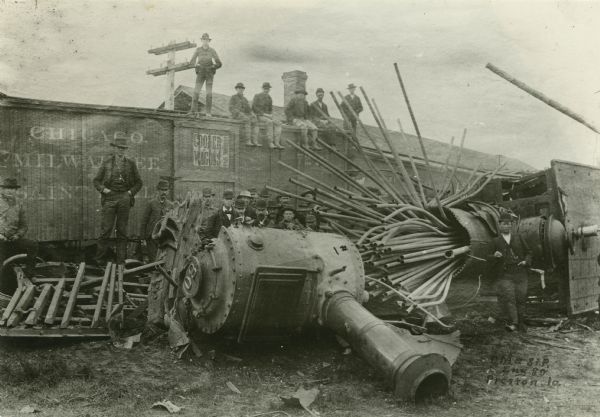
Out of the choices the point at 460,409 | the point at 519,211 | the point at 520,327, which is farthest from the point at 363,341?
the point at 519,211

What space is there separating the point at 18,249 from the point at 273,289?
12.4ft

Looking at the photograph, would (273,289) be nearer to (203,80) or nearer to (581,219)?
(581,219)

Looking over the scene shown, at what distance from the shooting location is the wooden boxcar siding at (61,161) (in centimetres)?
910

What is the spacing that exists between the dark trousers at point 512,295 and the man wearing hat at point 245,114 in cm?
632

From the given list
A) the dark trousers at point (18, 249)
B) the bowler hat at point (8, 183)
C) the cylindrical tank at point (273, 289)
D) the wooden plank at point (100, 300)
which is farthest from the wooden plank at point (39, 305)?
the bowler hat at point (8, 183)

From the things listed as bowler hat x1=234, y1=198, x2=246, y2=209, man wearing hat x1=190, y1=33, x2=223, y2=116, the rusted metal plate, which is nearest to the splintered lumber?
bowler hat x1=234, y1=198, x2=246, y2=209

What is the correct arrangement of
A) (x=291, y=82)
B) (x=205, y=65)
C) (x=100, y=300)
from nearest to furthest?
(x=100, y=300) < (x=205, y=65) < (x=291, y=82)

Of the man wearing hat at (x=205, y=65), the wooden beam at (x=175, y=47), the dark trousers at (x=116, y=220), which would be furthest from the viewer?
the man wearing hat at (x=205, y=65)

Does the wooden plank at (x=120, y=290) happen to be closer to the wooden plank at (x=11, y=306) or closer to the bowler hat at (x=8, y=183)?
the wooden plank at (x=11, y=306)

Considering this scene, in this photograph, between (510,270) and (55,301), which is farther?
(510,270)

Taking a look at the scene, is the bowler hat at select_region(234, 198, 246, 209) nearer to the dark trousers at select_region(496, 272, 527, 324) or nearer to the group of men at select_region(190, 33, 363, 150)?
the dark trousers at select_region(496, 272, 527, 324)

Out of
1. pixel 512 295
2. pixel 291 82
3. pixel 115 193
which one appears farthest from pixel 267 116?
pixel 512 295

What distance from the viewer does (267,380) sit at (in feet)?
15.5

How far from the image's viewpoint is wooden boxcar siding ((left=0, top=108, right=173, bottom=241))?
910cm
